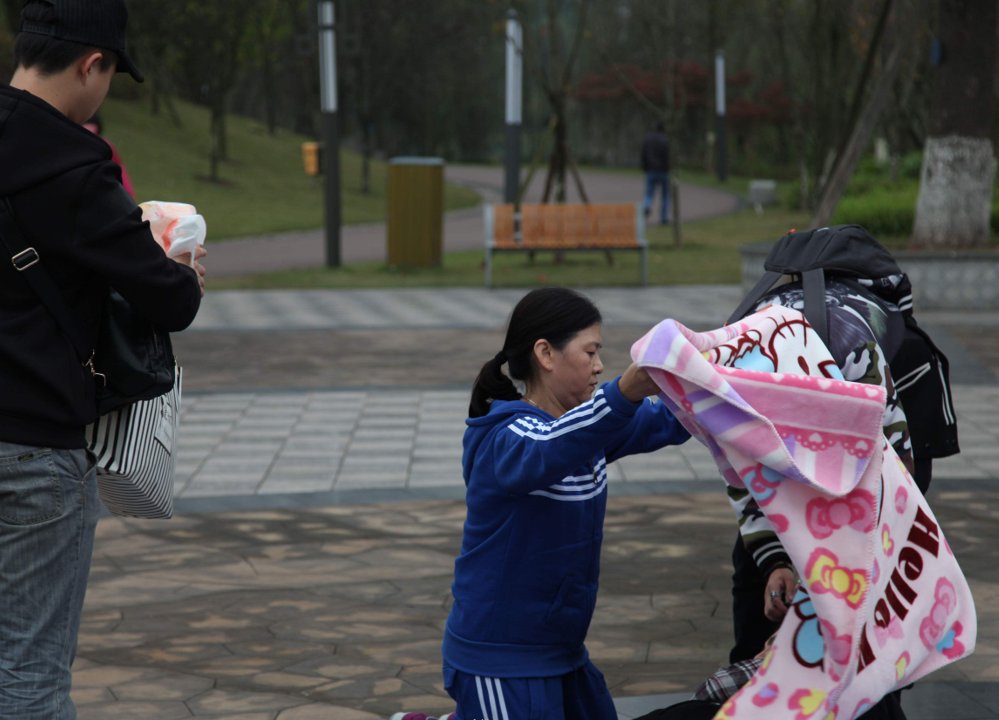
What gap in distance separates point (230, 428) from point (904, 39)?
949cm

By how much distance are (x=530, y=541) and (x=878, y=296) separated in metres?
1.06

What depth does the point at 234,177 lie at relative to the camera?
37188 mm

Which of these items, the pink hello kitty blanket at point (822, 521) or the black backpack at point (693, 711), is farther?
the black backpack at point (693, 711)

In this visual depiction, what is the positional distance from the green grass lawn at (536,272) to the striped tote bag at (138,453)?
44.5ft

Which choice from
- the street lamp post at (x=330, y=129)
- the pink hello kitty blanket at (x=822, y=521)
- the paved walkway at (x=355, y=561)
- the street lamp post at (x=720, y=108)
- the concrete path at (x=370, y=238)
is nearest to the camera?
the pink hello kitty blanket at (x=822, y=521)

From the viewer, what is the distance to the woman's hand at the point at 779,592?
2.91 meters

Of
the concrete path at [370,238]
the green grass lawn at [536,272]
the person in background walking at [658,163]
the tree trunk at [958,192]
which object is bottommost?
the concrete path at [370,238]

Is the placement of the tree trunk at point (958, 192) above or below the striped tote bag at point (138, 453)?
below

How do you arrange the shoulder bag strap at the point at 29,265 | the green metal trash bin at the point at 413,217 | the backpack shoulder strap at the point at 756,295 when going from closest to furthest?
the shoulder bag strap at the point at 29,265
the backpack shoulder strap at the point at 756,295
the green metal trash bin at the point at 413,217

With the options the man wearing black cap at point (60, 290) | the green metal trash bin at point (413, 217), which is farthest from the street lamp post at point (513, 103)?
the man wearing black cap at point (60, 290)

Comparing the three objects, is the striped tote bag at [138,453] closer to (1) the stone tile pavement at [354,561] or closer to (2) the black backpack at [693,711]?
(2) the black backpack at [693,711]

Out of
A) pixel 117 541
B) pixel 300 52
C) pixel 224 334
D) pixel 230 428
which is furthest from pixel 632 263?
pixel 117 541

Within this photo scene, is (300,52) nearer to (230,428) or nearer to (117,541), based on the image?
(230,428)

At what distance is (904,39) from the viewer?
15.1m
